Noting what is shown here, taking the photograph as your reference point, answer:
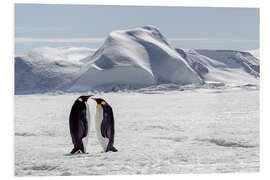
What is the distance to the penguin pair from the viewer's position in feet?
26.3

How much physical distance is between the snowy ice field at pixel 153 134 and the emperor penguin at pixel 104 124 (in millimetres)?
167

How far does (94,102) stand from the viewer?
870cm

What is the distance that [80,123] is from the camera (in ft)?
26.3

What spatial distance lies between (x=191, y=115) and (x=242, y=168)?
1.50 meters

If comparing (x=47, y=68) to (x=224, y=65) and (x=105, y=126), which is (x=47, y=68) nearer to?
(x=105, y=126)

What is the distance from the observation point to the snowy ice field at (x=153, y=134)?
7.67 meters

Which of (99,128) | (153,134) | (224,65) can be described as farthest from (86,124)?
(224,65)

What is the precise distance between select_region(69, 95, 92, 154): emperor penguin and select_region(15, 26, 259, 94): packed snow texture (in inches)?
40.1

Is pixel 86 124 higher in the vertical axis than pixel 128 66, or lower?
lower

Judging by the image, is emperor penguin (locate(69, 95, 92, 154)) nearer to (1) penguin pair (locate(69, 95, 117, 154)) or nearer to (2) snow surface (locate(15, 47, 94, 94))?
(1) penguin pair (locate(69, 95, 117, 154))

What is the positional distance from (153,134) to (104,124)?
103 cm

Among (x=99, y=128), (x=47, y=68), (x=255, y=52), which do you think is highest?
(x=255, y=52)
